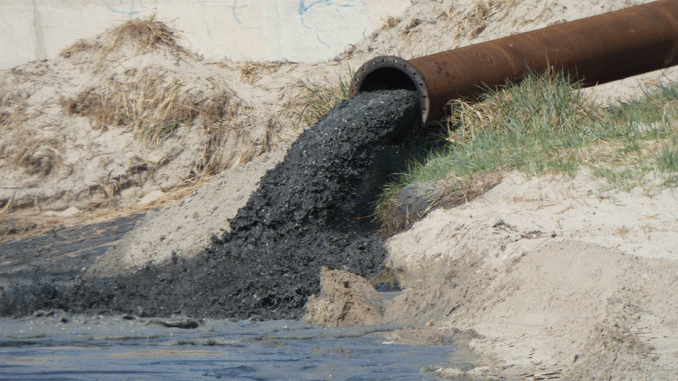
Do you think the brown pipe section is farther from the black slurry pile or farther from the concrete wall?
the concrete wall

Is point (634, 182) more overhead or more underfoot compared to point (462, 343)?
more overhead

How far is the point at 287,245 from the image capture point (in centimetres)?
497

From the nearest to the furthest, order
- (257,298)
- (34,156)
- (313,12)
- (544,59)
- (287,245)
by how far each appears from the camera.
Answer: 1. (257,298)
2. (287,245)
3. (544,59)
4. (34,156)
5. (313,12)

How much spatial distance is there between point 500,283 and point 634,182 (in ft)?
4.66

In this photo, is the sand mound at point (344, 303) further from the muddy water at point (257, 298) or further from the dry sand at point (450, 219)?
the muddy water at point (257, 298)

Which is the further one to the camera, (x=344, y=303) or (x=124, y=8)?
(x=124, y=8)

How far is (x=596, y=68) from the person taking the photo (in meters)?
6.28

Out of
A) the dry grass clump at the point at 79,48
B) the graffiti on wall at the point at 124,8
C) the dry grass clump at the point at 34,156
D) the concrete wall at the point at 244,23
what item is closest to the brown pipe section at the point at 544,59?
the concrete wall at the point at 244,23

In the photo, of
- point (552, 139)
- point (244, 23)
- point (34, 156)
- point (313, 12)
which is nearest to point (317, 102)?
point (552, 139)

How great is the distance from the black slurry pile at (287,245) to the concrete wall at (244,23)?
4.36m

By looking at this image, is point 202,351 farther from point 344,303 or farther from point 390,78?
point 390,78

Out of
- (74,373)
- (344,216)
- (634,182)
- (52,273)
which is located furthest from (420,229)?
(52,273)

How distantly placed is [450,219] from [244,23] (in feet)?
21.6

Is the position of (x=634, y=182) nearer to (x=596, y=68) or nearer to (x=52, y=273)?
(x=596, y=68)
